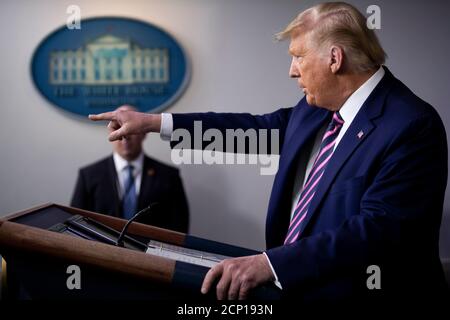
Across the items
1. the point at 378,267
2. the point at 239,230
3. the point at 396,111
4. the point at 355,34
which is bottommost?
the point at 239,230

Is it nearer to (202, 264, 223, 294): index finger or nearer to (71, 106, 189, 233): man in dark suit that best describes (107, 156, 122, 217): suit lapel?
(71, 106, 189, 233): man in dark suit

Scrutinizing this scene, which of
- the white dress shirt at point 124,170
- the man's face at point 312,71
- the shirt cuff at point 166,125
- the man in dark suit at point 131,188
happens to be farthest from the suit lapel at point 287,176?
the white dress shirt at point 124,170

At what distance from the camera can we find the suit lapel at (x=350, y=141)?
114 cm

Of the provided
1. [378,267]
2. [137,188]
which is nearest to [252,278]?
[378,267]

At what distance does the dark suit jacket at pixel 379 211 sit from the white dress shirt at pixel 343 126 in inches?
1.0

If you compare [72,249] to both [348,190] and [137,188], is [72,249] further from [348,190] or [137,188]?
[137,188]

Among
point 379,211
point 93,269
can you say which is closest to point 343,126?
point 379,211

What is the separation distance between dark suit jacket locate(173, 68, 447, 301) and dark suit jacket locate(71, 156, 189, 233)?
1.93 metres

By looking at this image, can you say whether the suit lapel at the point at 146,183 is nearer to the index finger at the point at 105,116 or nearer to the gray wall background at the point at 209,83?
the gray wall background at the point at 209,83

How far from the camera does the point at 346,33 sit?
3.89 ft

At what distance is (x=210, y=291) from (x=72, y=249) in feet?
0.85

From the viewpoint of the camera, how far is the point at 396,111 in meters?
1.14

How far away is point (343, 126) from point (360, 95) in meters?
0.09

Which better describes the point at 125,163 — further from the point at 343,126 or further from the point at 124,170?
the point at 343,126
